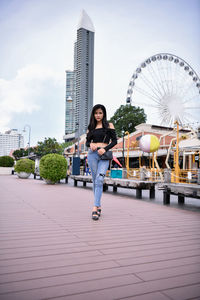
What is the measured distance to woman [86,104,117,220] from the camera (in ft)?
13.1

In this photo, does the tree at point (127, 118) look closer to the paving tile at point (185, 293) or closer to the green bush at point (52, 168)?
the green bush at point (52, 168)

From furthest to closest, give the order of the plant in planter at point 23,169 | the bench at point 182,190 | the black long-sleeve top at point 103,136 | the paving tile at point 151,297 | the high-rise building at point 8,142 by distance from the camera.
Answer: the high-rise building at point 8,142 → the plant in planter at point 23,169 → the bench at point 182,190 → the black long-sleeve top at point 103,136 → the paving tile at point 151,297

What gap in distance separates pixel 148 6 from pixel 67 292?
251 centimetres

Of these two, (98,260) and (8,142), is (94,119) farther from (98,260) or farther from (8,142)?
(8,142)

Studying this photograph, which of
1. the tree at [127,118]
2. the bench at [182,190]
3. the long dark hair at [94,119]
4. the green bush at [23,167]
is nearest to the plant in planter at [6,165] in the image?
the green bush at [23,167]

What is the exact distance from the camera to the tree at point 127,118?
41.4m

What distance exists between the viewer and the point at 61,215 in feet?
13.7

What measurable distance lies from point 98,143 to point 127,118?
38056 millimetres

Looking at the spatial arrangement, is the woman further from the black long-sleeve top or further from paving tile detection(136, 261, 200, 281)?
paving tile detection(136, 261, 200, 281)

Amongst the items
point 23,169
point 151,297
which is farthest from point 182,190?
point 23,169

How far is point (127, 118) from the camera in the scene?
4150 cm

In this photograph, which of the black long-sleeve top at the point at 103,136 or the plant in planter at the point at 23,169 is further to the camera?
the plant in planter at the point at 23,169

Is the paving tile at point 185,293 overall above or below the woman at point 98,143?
below

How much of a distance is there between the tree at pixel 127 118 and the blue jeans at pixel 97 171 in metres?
36.7
